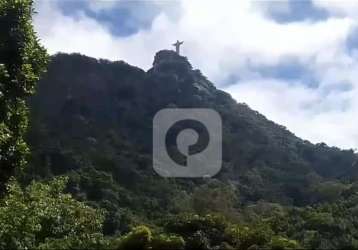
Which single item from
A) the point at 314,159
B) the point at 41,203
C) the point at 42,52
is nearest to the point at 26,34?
the point at 42,52

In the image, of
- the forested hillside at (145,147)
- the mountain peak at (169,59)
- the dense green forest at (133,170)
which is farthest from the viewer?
the mountain peak at (169,59)

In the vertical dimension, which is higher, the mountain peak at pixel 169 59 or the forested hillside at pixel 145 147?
the mountain peak at pixel 169 59

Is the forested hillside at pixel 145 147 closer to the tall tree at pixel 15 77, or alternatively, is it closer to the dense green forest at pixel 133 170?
the dense green forest at pixel 133 170

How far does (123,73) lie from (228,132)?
48.7 ft

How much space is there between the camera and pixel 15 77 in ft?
31.7

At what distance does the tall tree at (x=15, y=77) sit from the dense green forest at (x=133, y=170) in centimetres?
2

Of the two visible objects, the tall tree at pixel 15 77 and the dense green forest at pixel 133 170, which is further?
the tall tree at pixel 15 77

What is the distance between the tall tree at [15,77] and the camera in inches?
374

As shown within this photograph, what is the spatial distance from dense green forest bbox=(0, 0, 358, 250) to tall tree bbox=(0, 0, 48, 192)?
0.06ft

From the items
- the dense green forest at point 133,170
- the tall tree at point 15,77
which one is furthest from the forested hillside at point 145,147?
the tall tree at point 15,77

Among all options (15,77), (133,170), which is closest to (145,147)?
(133,170)

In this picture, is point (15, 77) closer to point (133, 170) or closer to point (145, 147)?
point (133, 170)

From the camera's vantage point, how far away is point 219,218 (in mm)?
6645

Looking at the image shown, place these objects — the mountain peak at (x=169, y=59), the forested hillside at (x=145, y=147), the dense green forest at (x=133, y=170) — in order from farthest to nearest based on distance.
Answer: the mountain peak at (x=169, y=59)
the forested hillside at (x=145, y=147)
the dense green forest at (x=133, y=170)
